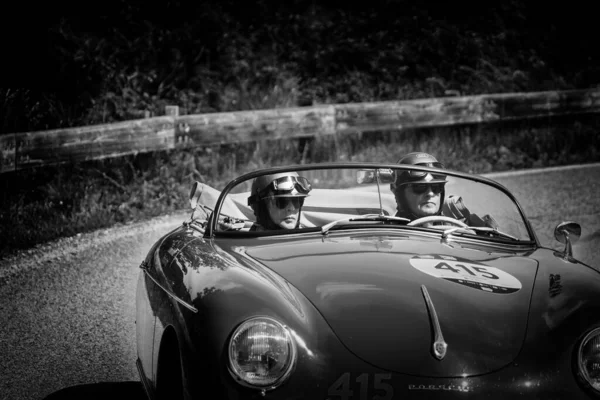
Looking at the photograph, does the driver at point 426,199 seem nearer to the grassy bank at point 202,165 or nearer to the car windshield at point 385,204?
the car windshield at point 385,204

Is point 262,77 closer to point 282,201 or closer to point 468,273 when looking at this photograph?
point 282,201

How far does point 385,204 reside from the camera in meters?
4.89

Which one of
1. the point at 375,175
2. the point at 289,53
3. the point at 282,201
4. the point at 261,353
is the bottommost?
the point at 261,353

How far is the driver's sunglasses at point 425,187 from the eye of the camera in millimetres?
4562

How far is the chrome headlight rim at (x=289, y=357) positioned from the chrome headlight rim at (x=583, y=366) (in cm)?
109

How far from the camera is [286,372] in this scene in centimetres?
289

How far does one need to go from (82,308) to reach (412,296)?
3.35 m

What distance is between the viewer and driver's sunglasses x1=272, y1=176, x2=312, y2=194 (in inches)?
174

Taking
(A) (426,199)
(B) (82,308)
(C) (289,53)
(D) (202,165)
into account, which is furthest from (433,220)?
(C) (289,53)

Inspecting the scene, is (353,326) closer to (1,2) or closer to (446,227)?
(446,227)

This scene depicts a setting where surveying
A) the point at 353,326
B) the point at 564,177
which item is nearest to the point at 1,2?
the point at 564,177

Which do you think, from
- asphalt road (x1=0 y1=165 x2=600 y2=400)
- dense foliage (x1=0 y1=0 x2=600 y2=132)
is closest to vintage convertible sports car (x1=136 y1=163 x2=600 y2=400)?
asphalt road (x1=0 y1=165 x2=600 y2=400)

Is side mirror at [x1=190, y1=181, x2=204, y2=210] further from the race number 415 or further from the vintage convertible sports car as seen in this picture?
the race number 415

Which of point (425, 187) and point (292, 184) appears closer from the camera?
point (292, 184)
